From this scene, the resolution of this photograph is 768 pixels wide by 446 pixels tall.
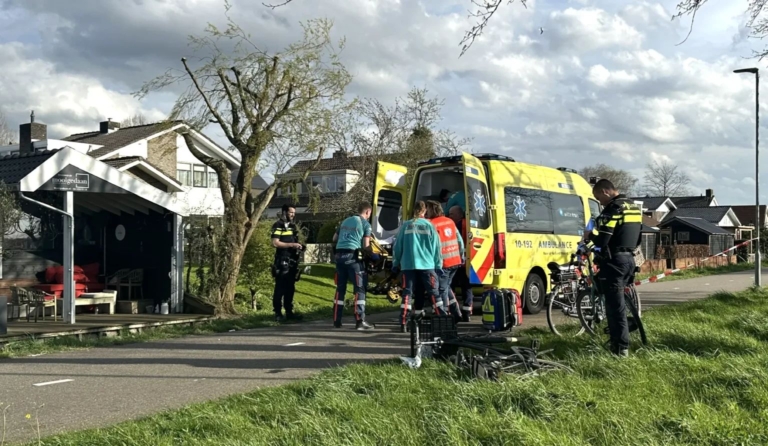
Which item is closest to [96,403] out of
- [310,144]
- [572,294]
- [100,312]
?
[572,294]

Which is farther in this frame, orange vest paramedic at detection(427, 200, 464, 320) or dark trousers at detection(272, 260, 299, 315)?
dark trousers at detection(272, 260, 299, 315)

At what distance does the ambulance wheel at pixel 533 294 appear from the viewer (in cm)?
1240

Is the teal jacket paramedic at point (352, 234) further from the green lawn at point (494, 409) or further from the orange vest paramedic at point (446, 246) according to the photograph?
the green lawn at point (494, 409)

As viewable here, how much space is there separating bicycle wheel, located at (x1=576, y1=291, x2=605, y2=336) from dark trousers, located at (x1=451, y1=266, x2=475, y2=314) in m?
2.08

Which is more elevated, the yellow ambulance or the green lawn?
the yellow ambulance

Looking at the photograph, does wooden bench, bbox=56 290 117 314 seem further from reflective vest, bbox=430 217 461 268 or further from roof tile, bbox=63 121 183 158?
roof tile, bbox=63 121 183 158

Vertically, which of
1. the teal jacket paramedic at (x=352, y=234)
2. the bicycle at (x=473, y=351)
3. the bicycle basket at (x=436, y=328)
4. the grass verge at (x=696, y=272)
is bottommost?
the grass verge at (x=696, y=272)

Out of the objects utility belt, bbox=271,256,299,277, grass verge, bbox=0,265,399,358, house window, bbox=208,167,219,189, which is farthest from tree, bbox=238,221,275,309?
house window, bbox=208,167,219,189

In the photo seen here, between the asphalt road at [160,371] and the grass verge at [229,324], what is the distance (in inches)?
16.1

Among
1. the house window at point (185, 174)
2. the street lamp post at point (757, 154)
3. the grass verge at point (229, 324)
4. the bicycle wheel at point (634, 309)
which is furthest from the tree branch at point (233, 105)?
the house window at point (185, 174)

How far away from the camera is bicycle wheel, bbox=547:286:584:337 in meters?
9.48

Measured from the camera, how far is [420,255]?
935cm

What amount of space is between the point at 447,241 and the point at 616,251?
9.34ft

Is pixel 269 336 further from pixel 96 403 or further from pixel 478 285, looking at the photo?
pixel 96 403
